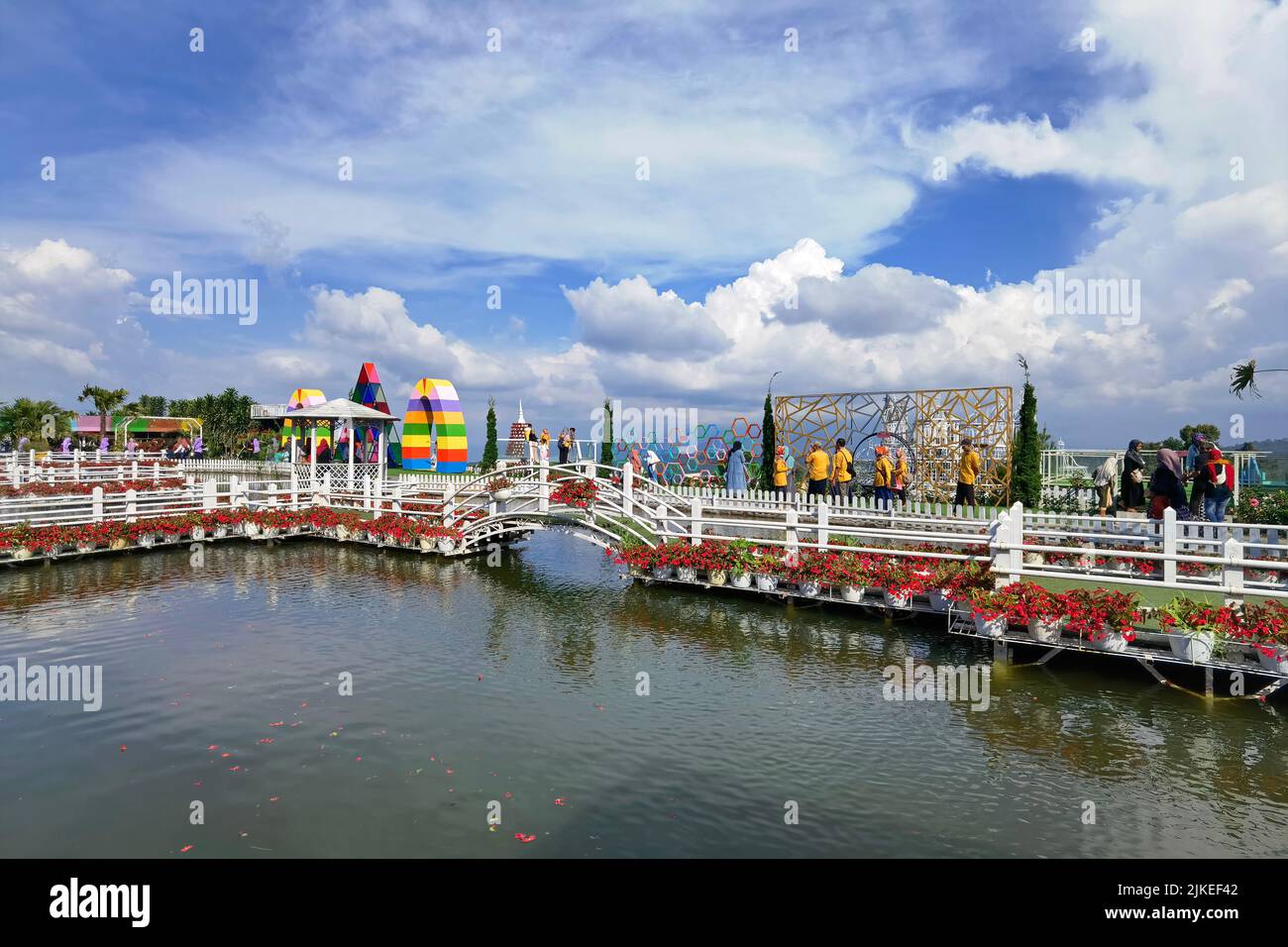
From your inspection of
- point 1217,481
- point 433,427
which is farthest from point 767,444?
point 433,427

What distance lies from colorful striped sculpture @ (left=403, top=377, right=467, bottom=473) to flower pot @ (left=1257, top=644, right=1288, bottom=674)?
40534mm

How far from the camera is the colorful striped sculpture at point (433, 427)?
45.2 m

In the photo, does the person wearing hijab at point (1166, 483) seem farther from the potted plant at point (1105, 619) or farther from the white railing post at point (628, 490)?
the white railing post at point (628, 490)

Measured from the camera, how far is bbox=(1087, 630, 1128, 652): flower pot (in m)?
9.72

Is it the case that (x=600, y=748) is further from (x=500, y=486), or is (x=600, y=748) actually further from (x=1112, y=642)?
(x=500, y=486)

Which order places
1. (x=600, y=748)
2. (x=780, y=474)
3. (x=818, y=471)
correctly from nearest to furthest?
(x=600, y=748) < (x=818, y=471) < (x=780, y=474)

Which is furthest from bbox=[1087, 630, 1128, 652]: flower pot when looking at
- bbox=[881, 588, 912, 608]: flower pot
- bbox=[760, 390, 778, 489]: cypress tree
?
bbox=[760, 390, 778, 489]: cypress tree

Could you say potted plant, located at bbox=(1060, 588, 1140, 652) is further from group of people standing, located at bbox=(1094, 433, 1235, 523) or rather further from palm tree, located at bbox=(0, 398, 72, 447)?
palm tree, located at bbox=(0, 398, 72, 447)

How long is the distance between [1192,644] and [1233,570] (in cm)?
123

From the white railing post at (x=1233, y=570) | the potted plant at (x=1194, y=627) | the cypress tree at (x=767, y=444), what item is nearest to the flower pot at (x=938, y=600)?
the potted plant at (x=1194, y=627)

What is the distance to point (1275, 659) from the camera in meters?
8.62

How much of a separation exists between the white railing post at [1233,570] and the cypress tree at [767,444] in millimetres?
18570

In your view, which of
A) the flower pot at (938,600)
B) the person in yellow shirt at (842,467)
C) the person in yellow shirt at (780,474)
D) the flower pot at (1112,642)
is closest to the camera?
the flower pot at (1112,642)
